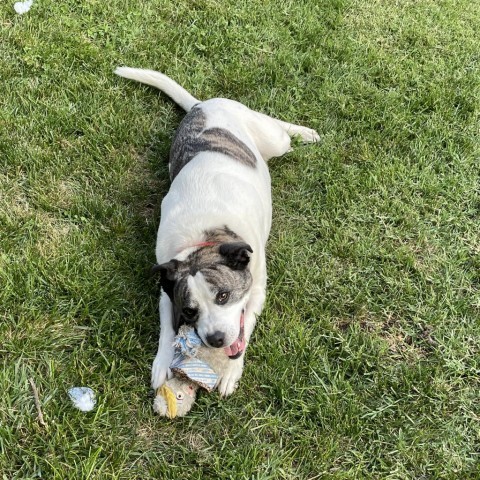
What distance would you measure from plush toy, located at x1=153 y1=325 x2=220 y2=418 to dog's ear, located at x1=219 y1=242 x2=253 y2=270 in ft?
1.56

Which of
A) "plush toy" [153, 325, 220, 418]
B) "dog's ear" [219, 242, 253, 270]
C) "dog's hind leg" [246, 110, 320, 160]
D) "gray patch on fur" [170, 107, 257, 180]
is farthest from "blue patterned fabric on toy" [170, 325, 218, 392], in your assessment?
"dog's hind leg" [246, 110, 320, 160]

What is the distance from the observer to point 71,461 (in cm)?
306

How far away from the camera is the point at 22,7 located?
231 inches

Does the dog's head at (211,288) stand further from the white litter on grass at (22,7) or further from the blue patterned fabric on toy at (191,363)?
the white litter on grass at (22,7)

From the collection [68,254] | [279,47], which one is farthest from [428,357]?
[279,47]

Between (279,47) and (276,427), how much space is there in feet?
13.5

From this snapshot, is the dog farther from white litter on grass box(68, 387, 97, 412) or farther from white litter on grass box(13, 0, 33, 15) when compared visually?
white litter on grass box(13, 0, 33, 15)

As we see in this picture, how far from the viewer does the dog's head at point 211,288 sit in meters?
3.31

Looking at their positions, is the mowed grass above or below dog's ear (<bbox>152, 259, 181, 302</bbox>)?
below

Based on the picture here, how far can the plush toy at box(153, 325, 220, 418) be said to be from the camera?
132 inches

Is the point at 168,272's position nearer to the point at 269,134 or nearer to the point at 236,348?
the point at 236,348

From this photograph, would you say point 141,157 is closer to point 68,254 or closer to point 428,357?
point 68,254

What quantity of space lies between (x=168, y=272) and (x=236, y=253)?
0.42 m

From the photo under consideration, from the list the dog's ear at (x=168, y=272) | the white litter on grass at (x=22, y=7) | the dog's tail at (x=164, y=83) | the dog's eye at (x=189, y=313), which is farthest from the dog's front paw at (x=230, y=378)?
the white litter on grass at (x=22, y=7)
